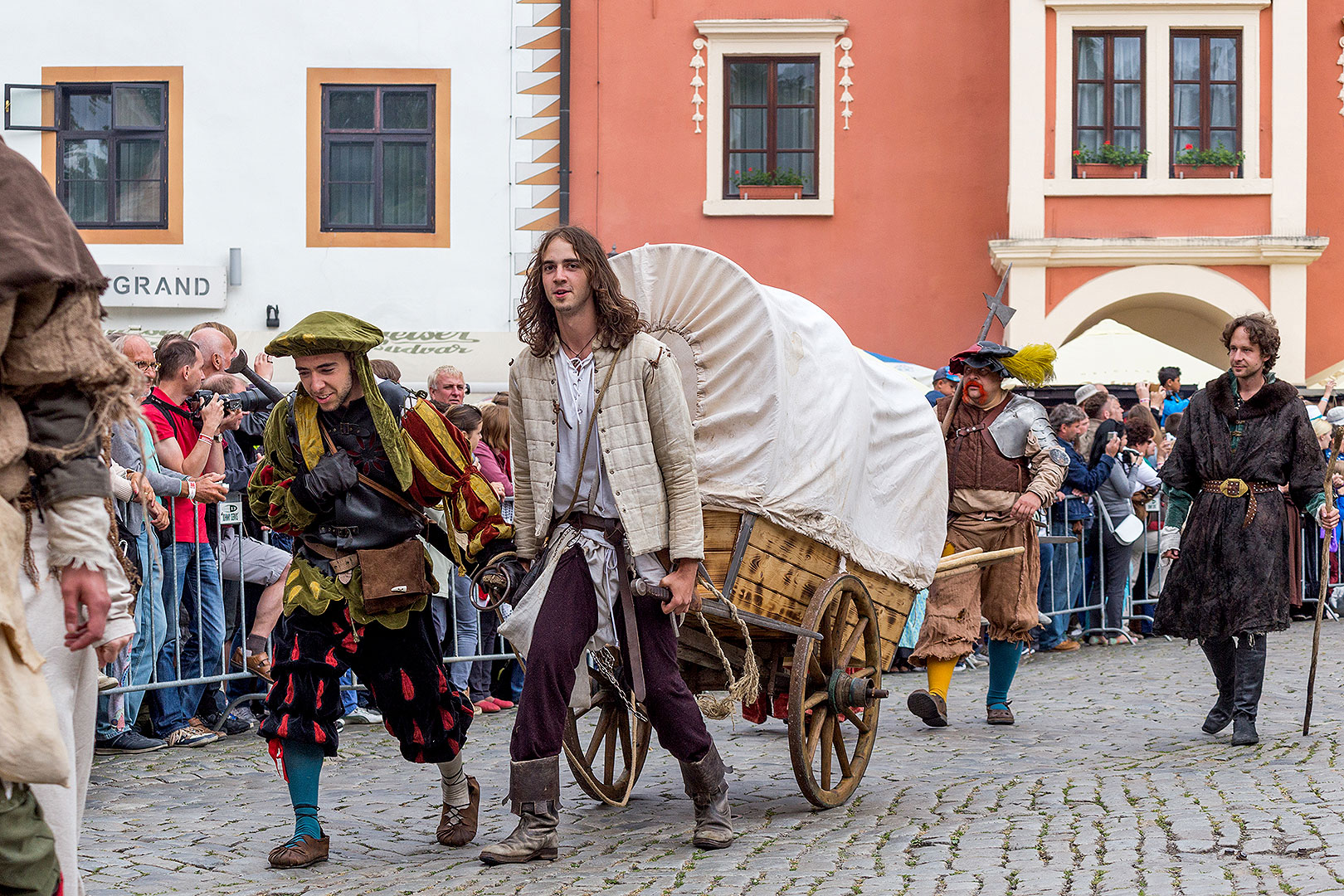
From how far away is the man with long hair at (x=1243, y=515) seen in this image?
7699mm

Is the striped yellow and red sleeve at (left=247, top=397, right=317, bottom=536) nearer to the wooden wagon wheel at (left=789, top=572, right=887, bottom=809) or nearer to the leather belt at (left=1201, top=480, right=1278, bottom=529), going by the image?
the wooden wagon wheel at (left=789, top=572, right=887, bottom=809)

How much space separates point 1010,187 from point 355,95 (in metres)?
8.16

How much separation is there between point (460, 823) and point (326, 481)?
128 centimetres

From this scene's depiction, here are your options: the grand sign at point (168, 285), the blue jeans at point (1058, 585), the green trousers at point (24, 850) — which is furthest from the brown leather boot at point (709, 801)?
the grand sign at point (168, 285)

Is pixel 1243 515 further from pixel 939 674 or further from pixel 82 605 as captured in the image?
pixel 82 605

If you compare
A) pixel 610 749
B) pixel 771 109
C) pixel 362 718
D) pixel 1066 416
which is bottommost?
pixel 362 718

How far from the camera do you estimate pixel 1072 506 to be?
12875 millimetres

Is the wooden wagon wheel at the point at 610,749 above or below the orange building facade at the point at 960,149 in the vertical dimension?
below

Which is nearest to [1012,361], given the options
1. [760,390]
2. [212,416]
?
[760,390]

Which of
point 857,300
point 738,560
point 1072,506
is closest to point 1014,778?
point 738,560

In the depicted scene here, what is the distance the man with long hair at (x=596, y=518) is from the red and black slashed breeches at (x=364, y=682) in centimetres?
36

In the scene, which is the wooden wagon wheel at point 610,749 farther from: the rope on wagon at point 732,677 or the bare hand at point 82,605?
the bare hand at point 82,605

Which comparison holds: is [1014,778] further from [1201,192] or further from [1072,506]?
[1201,192]

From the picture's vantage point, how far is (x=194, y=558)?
8.10 meters
